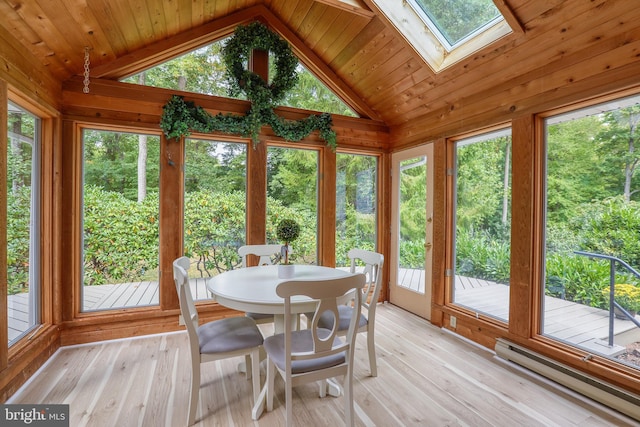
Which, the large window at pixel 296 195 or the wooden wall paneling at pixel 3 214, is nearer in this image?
the wooden wall paneling at pixel 3 214

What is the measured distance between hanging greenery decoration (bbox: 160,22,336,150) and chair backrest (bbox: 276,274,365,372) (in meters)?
2.36

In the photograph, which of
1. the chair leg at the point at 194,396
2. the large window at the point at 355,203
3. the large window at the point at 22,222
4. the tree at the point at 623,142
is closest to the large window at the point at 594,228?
the tree at the point at 623,142

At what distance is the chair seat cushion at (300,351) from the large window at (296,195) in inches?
75.7

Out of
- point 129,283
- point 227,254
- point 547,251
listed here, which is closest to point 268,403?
point 227,254

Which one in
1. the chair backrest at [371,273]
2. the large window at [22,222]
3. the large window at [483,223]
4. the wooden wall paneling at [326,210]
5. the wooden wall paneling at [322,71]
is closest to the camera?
the large window at [22,222]

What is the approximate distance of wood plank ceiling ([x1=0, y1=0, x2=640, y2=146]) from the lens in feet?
6.80

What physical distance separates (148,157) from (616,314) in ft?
14.0

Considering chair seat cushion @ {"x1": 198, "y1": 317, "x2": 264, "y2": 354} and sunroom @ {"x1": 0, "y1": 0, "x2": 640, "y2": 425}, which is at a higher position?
sunroom @ {"x1": 0, "y1": 0, "x2": 640, "y2": 425}

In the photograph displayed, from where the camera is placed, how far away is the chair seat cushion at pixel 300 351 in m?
1.72

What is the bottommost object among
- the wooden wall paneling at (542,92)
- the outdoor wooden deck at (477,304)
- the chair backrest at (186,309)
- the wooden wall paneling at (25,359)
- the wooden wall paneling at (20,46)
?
the wooden wall paneling at (25,359)

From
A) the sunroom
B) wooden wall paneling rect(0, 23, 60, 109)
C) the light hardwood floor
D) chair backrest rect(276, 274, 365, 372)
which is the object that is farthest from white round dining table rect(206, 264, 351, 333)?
wooden wall paneling rect(0, 23, 60, 109)

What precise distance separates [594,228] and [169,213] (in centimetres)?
377

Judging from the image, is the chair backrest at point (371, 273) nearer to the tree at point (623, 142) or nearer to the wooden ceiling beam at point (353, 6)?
the tree at point (623, 142)

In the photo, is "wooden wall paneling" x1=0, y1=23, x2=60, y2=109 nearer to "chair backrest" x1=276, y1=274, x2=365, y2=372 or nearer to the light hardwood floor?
the light hardwood floor
